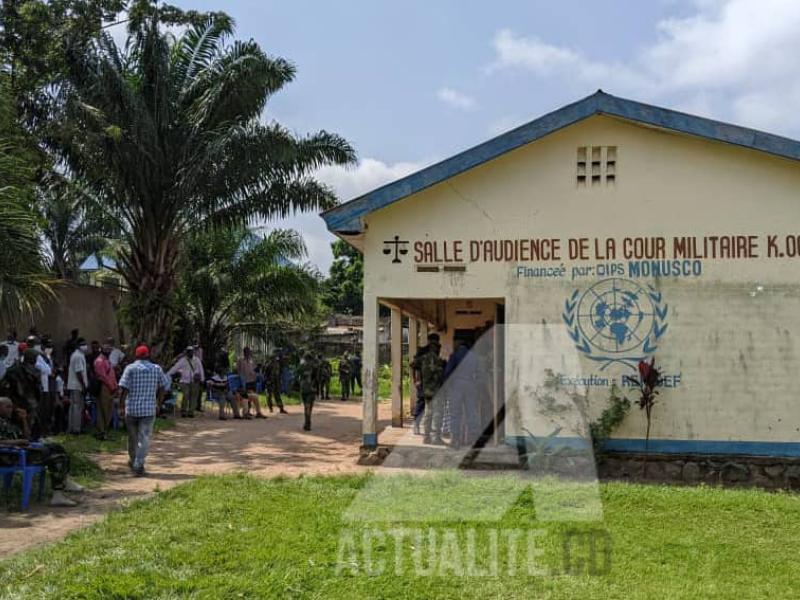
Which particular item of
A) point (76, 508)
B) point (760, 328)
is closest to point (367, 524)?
point (76, 508)

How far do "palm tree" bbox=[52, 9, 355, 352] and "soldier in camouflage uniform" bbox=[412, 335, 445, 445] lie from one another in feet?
20.5

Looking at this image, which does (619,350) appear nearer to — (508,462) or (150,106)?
(508,462)

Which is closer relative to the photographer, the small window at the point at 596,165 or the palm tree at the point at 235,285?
the small window at the point at 596,165

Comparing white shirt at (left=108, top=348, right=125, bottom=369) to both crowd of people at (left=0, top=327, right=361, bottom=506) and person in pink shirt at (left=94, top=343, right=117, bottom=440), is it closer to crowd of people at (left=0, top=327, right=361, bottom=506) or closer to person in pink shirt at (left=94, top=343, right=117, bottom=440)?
crowd of people at (left=0, top=327, right=361, bottom=506)

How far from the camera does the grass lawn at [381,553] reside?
572cm

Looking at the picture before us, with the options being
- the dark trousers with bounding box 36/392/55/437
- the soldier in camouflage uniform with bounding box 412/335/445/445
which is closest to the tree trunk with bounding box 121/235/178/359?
the dark trousers with bounding box 36/392/55/437

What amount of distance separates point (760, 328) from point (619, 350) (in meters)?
1.84

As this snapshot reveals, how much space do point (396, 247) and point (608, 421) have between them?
3738mm

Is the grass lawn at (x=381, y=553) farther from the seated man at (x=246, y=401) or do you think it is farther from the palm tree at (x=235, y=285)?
the palm tree at (x=235, y=285)

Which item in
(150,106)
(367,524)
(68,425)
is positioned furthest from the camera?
(150,106)

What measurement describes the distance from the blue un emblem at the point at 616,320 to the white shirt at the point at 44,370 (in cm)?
753

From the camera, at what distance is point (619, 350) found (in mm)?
10977

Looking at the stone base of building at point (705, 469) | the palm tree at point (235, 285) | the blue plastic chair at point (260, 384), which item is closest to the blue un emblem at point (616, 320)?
the stone base of building at point (705, 469)

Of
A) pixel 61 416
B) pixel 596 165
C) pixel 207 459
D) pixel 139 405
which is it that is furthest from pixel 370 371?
pixel 61 416
